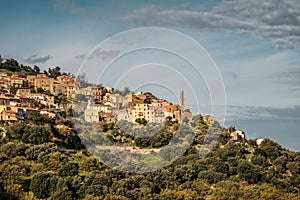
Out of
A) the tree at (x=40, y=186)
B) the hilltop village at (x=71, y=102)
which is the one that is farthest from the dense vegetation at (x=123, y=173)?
the hilltop village at (x=71, y=102)

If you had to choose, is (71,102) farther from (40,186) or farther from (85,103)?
(40,186)

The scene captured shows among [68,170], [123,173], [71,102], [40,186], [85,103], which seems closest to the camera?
[40,186]

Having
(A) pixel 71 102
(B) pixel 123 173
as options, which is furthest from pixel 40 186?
(A) pixel 71 102

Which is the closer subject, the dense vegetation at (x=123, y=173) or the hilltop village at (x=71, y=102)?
the dense vegetation at (x=123, y=173)

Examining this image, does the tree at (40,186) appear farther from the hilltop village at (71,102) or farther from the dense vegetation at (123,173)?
the hilltop village at (71,102)

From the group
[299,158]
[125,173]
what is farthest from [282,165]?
[125,173]

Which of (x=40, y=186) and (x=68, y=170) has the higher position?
(x=68, y=170)

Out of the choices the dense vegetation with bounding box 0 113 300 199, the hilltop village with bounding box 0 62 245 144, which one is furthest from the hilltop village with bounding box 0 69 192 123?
the dense vegetation with bounding box 0 113 300 199

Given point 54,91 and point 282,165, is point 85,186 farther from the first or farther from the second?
point 54,91
